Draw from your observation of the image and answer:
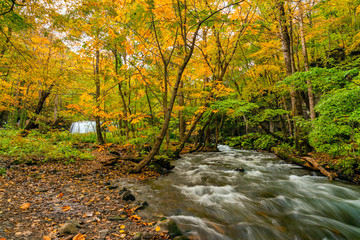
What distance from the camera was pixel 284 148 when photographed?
31.8 feet

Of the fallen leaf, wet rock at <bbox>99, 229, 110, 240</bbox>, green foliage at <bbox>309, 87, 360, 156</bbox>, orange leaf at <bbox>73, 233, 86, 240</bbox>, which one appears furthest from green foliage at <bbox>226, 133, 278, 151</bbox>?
the fallen leaf

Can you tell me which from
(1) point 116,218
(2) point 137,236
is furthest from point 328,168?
(1) point 116,218

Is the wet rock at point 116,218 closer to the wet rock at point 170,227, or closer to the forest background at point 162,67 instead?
the wet rock at point 170,227

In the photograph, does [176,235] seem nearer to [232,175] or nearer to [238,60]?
[232,175]

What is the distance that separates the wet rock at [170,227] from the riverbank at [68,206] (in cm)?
2

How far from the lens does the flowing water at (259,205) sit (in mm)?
3150

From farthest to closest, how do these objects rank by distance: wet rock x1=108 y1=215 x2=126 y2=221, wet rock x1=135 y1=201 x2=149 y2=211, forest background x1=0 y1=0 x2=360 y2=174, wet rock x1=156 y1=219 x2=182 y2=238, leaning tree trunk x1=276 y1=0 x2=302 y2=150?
leaning tree trunk x1=276 y1=0 x2=302 y2=150
forest background x1=0 y1=0 x2=360 y2=174
wet rock x1=135 y1=201 x2=149 y2=211
wet rock x1=108 y1=215 x2=126 y2=221
wet rock x1=156 y1=219 x2=182 y2=238

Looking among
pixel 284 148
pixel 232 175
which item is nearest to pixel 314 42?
pixel 284 148

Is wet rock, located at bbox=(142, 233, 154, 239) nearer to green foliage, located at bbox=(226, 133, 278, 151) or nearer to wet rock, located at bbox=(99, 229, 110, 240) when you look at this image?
wet rock, located at bbox=(99, 229, 110, 240)

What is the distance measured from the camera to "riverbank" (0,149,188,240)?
7.55 ft

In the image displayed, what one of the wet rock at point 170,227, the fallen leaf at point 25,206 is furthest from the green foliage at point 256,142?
the fallen leaf at point 25,206

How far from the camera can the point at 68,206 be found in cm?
307

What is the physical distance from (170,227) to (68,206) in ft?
6.41

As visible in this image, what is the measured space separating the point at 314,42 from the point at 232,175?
12.8m
